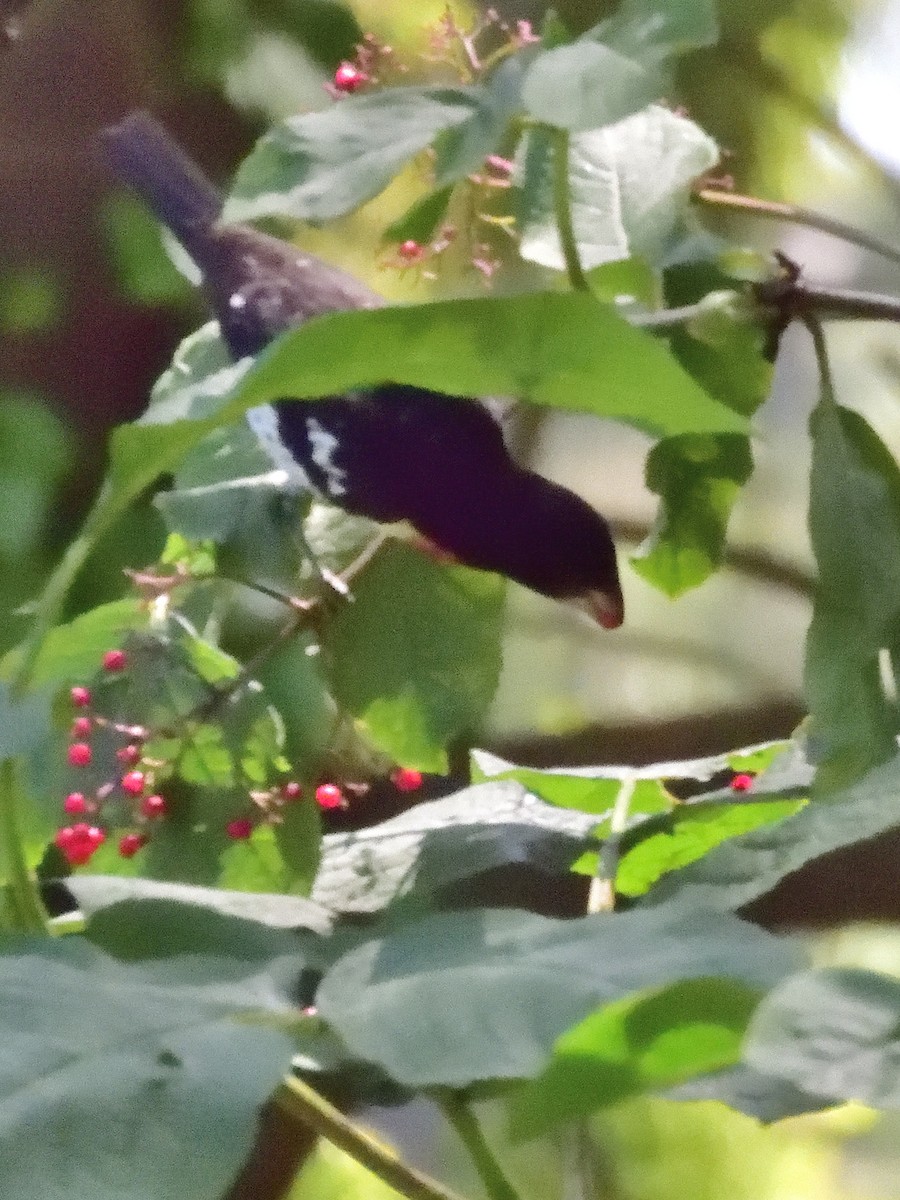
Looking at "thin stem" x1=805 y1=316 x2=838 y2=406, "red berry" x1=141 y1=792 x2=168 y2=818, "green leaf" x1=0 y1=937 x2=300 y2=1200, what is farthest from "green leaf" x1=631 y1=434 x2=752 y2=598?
"green leaf" x1=0 y1=937 x2=300 y2=1200

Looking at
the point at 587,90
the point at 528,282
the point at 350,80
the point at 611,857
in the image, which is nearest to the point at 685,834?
the point at 611,857

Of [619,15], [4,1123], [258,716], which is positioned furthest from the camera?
[258,716]

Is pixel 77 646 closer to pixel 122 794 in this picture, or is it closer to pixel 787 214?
pixel 122 794

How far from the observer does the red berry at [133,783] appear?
0.53 m

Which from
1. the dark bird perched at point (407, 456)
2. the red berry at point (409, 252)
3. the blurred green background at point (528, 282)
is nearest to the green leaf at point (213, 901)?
the dark bird perched at point (407, 456)

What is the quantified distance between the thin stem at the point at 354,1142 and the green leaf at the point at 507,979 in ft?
0.19

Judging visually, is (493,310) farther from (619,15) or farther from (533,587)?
(533,587)

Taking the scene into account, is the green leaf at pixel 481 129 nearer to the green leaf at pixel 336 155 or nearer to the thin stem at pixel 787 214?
the green leaf at pixel 336 155

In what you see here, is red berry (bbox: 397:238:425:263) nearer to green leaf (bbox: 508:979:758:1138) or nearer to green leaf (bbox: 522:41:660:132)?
green leaf (bbox: 522:41:660:132)

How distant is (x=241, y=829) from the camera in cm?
53

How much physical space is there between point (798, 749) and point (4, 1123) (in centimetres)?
38

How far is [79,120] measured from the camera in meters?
1.01

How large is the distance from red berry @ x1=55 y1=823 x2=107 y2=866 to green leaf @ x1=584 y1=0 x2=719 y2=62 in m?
0.39

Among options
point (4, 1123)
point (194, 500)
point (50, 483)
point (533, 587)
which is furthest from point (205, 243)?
point (4, 1123)
